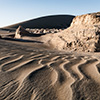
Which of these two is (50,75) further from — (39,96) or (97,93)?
(97,93)

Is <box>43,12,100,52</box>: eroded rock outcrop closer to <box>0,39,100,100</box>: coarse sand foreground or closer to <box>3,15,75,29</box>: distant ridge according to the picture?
<box>0,39,100,100</box>: coarse sand foreground

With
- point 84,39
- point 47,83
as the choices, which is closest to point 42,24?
point 84,39

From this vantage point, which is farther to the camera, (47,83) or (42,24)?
(42,24)

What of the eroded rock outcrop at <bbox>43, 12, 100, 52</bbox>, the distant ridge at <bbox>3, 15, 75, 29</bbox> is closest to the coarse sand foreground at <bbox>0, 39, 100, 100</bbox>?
the eroded rock outcrop at <bbox>43, 12, 100, 52</bbox>

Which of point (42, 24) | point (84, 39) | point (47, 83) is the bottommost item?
point (42, 24)

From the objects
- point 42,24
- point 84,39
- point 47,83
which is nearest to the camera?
point 47,83

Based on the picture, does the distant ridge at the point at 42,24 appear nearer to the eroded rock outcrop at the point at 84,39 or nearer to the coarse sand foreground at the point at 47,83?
the eroded rock outcrop at the point at 84,39

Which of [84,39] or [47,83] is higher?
[47,83]

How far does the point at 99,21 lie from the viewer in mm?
4777

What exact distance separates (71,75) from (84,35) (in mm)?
2700

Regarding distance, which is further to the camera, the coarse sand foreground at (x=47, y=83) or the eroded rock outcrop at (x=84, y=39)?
the eroded rock outcrop at (x=84, y=39)

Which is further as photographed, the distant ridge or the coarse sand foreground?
the distant ridge

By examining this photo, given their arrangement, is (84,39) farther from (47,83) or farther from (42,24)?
(42,24)

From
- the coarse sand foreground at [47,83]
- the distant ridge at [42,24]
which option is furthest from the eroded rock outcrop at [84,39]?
the distant ridge at [42,24]
